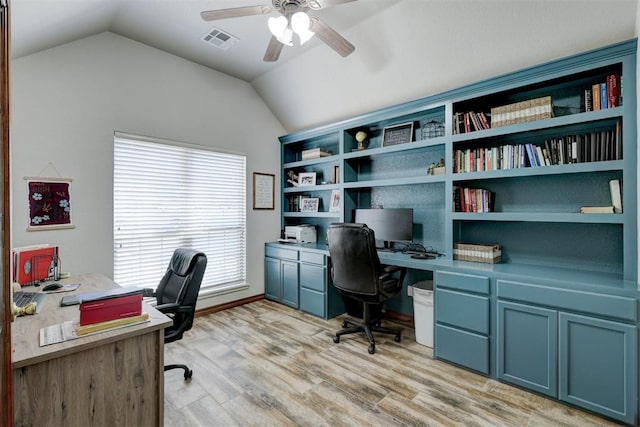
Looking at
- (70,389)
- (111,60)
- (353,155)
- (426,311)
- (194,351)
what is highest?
(111,60)

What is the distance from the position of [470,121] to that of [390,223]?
1.28 metres

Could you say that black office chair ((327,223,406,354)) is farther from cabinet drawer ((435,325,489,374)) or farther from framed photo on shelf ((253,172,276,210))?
framed photo on shelf ((253,172,276,210))

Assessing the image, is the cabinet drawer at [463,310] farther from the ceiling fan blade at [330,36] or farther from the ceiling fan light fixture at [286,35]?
the ceiling fan light fixture at [286,35]

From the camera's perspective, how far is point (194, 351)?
110 inches

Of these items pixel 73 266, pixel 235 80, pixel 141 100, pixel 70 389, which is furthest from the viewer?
pixel 235 80

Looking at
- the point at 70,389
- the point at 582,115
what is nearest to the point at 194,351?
the point at 70,389

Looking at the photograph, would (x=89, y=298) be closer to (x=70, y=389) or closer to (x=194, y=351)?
(x=70, y=389)

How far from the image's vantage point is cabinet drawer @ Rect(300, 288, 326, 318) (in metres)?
3.56

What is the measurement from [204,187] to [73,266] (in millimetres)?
1510

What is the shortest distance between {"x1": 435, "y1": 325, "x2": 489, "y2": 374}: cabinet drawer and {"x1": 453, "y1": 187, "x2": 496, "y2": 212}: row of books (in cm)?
109

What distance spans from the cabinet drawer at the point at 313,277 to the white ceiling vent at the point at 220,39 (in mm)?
2602

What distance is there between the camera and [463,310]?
2459 mm

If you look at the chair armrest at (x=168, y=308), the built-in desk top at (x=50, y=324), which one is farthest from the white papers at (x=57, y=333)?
the chair armrest at (x=168, y=308)

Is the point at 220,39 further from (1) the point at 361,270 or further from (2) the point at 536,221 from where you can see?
(2) the point at 536,221
